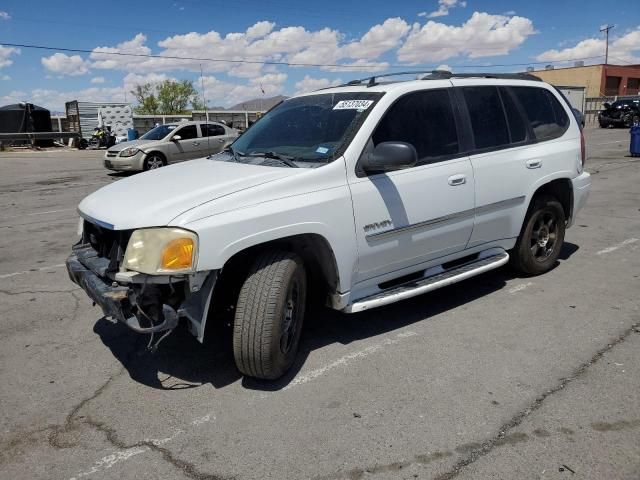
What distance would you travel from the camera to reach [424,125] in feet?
13.8

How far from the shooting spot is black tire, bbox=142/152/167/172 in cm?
1591

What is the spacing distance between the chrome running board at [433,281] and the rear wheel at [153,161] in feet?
42.1

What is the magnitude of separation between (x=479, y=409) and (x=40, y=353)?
3.09m

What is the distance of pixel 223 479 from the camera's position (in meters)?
2.59

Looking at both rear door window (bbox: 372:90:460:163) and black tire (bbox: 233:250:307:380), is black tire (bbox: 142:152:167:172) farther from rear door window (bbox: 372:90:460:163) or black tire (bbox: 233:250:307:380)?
black tire (bbox: 233:250:307:380)

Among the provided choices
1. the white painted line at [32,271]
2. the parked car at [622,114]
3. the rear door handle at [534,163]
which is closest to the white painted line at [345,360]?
the rear door handle at [534,163]

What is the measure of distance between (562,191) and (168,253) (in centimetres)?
417

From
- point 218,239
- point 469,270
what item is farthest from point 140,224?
point 469,270

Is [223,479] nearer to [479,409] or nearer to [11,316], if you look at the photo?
[479,409]

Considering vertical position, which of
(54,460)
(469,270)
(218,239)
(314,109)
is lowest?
(54,460)

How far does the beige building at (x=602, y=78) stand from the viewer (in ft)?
203

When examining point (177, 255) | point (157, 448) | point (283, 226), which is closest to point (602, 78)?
point (283, 226)

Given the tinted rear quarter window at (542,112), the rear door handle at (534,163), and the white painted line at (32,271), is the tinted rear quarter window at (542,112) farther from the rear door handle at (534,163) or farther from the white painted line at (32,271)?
the white painted line at (32,271)

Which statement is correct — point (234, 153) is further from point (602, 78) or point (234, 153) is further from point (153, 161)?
point (602, 78)
